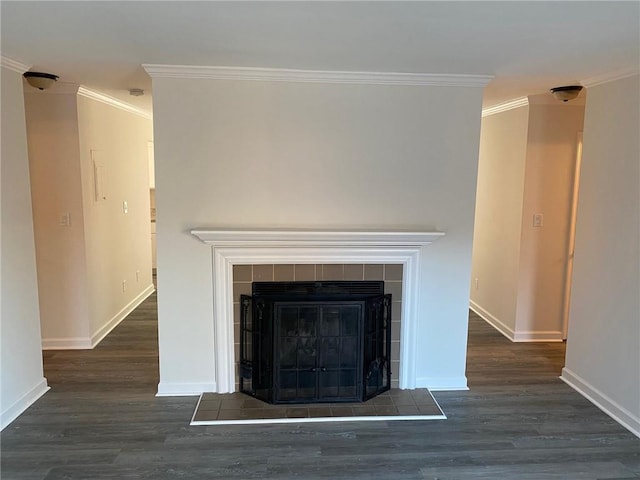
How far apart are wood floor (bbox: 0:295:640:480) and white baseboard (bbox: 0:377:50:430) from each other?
0.05 meters

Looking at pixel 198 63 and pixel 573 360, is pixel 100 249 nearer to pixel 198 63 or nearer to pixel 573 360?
pixel 198 63

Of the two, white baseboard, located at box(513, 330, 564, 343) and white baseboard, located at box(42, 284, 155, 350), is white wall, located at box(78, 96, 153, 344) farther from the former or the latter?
white baseboard, located at box(513, 330, 564, 343)

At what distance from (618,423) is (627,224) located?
1.26m

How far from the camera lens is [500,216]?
476cm

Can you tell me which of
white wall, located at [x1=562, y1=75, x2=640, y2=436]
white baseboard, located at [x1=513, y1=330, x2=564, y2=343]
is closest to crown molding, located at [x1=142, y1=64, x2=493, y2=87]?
white wall, located at [x1=562, y1=75, x2=640, y2=436]

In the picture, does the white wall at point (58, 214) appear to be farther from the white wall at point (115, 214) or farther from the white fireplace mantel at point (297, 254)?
the white fireplace mantel at point (297, 254)

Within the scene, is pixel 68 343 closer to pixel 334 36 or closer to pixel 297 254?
pixel 297 254

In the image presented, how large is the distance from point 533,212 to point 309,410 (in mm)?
2757

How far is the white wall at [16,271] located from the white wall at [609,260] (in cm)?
384

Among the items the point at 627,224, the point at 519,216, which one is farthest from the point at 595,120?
the point at 519,216

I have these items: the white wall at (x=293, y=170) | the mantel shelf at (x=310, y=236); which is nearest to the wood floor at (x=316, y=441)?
the white wall at (x=293, y=170)

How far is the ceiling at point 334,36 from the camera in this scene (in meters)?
1.98

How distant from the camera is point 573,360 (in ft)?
11.5

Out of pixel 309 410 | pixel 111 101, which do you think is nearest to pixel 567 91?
pixel 309 410
